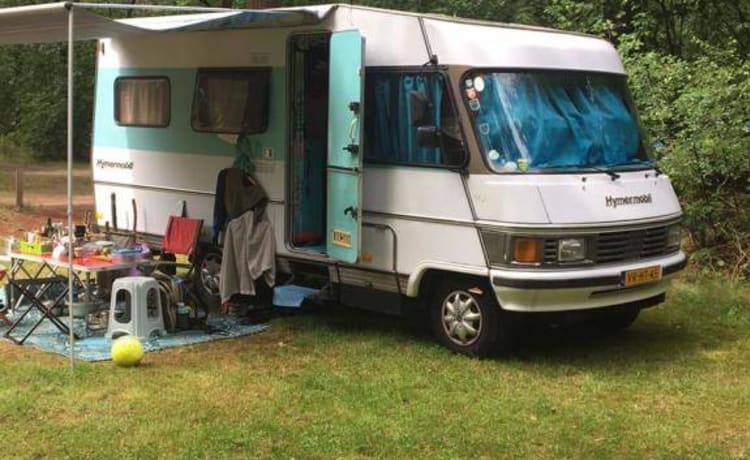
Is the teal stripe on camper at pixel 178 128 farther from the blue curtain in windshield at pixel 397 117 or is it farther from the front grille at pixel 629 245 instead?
the front grille at pixel 629 245

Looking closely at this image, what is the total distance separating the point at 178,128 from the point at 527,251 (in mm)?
3968

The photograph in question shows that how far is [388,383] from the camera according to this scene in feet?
19.1

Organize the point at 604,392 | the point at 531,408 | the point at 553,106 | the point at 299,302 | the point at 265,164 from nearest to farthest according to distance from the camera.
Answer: the point at 531,408 < the point at 604,392 < the point at 553,106 < the point at 265,164 < the point at 299,302

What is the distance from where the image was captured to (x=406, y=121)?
6.67 m

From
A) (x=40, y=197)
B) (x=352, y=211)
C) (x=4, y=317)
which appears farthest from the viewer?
(x=40, y=197)

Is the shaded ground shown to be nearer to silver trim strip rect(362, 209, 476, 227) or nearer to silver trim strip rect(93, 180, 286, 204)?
silver trim strip rect(93, 180, 286, 204)

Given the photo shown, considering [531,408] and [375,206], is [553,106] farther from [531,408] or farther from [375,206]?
[531,408]

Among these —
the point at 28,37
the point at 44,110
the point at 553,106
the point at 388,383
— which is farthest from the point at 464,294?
the point at 44,110

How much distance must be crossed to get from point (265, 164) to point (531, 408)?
3.33 metres

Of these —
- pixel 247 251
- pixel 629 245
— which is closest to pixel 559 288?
pixel 629 245

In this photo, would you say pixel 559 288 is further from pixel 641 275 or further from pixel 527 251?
pixel 641 275

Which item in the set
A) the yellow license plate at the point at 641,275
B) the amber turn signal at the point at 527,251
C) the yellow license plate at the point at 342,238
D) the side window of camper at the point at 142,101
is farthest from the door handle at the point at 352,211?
the side window of camper at the point at 142,101

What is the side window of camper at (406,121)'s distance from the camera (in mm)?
6309

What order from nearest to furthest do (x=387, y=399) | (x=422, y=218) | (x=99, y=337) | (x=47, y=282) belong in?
(x=387, y=399)
(x=422, y=218)
(x=99, y=337)
(x=47, y=282)
